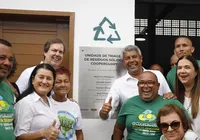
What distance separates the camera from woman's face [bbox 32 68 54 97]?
2889mm

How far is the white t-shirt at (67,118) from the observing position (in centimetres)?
330

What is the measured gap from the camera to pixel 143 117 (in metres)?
3.21

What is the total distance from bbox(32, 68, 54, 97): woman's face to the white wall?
4.90ft

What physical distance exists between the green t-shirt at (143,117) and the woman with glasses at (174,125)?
1.73 ft

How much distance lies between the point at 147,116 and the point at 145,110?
72mm

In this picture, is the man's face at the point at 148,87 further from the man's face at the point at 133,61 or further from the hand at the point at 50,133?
the hand at the point at 50,133

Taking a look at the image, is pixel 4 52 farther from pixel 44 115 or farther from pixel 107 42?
pixel 107 42

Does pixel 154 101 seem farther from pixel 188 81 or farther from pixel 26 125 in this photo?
pixel 26 125

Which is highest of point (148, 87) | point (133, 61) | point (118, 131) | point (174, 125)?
point (133, 61)

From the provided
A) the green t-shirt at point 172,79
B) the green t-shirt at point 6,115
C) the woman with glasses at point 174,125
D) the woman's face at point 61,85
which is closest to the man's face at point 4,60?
the green t-shirt at point 6,115

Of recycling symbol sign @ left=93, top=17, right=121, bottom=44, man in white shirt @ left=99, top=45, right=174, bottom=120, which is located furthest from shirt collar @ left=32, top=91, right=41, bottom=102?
recycling symbol sign @ left=93, top=17, right=121, bottom=44

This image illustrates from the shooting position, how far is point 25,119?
271cm

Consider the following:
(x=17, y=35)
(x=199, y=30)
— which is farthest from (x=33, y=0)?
(x=199, y=30)

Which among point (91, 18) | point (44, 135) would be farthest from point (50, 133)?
point (91, 18)
